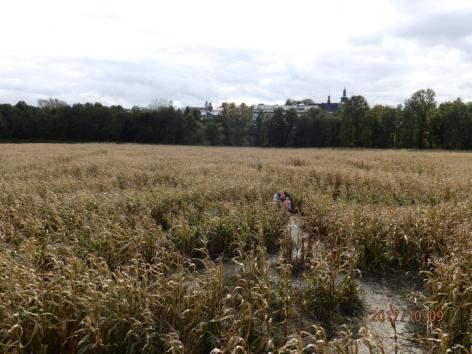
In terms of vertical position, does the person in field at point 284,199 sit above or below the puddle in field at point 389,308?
above

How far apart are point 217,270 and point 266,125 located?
76151 millimetres

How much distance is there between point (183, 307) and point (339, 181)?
38.9 ft

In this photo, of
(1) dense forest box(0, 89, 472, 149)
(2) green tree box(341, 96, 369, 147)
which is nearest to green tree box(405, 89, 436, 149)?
(1) dense forest box(0, 89, 472, 149)

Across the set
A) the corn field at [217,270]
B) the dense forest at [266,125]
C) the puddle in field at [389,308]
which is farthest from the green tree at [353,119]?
the puddle in field at [389,308]

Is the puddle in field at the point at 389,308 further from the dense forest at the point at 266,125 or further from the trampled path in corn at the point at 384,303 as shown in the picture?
the dense forest at the point at 266,125

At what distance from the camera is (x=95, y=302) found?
3.96 meters

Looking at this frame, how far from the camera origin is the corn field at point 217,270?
3838 mm

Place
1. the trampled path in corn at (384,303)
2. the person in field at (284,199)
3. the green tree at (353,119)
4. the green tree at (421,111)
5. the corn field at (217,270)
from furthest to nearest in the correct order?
the green tree at (353,119) < the green tree at (421,111) < the person in field at (284,199) < the trampled path in corn at (384,303) < the corn field at (217,270)

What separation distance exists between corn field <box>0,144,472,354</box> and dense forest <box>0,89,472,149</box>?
6159 cm

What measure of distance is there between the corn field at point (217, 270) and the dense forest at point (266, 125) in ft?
202

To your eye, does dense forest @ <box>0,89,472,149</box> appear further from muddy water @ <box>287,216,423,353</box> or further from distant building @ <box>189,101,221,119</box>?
muddy water @ <box>287,216,423,353</box>

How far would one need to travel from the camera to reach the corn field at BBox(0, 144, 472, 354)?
384cm

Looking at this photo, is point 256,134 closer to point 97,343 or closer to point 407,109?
point 407,109
